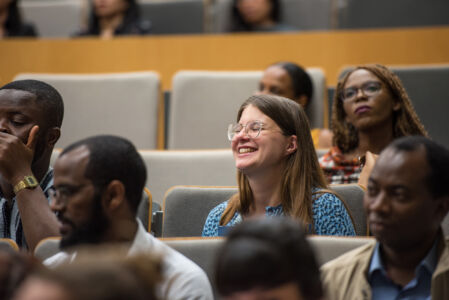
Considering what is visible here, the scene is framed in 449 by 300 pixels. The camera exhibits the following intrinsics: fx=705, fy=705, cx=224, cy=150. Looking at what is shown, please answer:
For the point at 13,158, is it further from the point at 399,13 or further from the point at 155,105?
the point at 399,13

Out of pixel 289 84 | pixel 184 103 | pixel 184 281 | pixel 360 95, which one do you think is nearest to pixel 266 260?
pixel 184 281

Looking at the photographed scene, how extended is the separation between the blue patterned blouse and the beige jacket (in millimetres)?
271

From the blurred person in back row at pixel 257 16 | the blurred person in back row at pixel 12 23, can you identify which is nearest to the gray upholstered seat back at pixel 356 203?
the blurred person in back row at pixel 257 16

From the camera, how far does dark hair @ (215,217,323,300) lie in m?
0.72

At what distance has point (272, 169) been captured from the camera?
4.59 ft

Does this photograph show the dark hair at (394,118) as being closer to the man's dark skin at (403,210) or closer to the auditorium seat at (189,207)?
the auditorium seat at (189,207)

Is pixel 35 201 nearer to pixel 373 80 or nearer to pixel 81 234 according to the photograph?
pixel 81 234

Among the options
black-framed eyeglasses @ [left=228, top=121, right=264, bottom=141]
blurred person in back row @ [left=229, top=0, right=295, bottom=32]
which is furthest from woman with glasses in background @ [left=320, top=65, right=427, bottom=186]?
blurred person in back row @ [left=229, top=0, right=295, bottom=32]

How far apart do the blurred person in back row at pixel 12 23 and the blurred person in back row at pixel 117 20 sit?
0.23 metres

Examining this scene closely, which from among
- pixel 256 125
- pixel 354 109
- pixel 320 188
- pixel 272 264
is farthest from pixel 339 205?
pixel 272 264

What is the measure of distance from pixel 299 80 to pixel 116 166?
1078 millimetres

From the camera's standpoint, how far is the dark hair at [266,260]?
2.36 ft

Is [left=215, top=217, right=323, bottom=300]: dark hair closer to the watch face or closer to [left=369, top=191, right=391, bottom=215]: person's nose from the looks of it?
[left=369, top=191, right=391, bottom=215]: person's nose

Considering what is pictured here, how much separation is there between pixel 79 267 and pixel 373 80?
1279mm
